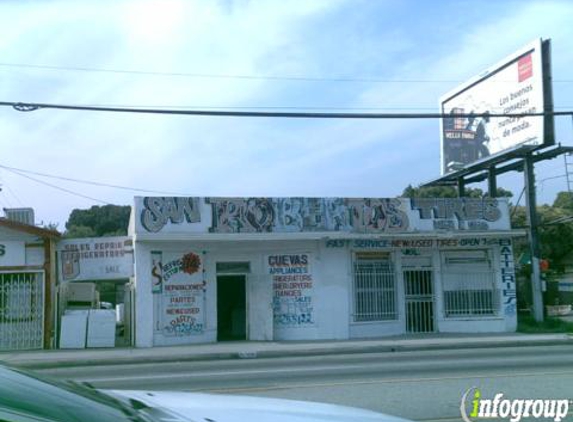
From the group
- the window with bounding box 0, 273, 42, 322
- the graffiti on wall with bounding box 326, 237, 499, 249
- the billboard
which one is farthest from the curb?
the billboard

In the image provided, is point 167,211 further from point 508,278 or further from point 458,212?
point 508,278

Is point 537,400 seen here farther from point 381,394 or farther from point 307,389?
point 307,389

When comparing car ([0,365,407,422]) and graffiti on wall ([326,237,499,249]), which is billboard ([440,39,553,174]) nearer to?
graffiti on wall ([326,237,499,249])

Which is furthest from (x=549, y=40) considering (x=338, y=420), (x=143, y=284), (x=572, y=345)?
(x=338, y=420)

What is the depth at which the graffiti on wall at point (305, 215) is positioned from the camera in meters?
22.5

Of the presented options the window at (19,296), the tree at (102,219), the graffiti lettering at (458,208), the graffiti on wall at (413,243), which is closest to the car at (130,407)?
the window at (19,296)

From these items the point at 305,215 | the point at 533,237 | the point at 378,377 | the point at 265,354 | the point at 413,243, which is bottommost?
the point at 265,354

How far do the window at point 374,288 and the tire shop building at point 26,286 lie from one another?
9729mm

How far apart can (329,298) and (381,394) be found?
1259cm

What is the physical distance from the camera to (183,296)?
869 inches

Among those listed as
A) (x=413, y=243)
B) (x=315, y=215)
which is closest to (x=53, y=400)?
(x=315, y=215)

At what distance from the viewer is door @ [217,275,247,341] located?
23.5 m

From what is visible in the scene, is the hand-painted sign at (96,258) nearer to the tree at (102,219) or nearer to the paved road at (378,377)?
the paved road at (378,377)

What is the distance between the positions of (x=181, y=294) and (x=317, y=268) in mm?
4423
